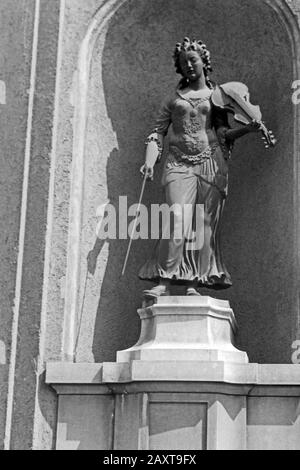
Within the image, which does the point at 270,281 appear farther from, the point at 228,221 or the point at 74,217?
the point at 74,217

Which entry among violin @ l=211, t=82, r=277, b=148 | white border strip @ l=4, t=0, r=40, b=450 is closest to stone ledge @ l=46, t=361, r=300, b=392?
white border strip @ l=4, t=0, r=40, b=450

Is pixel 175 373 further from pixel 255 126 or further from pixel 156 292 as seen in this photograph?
pixel 255 126

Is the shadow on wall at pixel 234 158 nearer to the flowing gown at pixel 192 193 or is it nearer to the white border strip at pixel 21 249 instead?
the flowing gown at pixel 192 193

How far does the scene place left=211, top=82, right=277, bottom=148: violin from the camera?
28.0ft

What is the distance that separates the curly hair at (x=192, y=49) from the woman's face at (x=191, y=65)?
3 cm

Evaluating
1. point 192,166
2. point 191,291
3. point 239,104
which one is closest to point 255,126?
point 239,104

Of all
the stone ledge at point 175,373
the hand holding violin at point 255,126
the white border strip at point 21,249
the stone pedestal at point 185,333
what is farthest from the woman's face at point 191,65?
the stone ledge at point 175,373

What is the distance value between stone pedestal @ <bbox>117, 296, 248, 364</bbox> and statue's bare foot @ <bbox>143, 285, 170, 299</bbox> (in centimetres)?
10

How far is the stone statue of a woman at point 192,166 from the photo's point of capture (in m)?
8.41

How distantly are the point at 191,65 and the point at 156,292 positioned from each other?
1712 millimetres

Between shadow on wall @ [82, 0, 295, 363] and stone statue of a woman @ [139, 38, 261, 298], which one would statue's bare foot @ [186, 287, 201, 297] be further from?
shadow on wall @ [82, 0, 295, 363]

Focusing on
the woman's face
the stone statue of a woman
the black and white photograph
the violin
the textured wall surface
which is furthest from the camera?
the woman's face

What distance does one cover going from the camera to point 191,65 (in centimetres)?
868

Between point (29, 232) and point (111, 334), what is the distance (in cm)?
102
